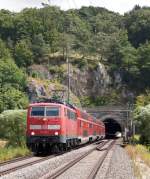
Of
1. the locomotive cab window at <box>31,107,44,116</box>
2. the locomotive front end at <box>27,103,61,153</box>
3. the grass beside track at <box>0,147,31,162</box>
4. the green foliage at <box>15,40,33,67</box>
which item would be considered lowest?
the grass beside track at <box>0,147,31,162</box>

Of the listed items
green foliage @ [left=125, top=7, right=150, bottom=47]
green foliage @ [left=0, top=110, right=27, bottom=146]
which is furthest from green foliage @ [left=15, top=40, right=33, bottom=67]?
green foliage @ [left=0, top=110, right=27, bottom=146]

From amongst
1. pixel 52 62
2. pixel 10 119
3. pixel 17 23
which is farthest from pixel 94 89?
pixel 10 119

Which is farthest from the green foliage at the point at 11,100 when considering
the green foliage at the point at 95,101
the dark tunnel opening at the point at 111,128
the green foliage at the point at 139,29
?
the green foliage at the point at 139,29

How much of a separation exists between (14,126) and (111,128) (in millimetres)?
87022

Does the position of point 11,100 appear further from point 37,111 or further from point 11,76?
point 37,111

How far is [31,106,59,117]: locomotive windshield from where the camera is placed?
114ft

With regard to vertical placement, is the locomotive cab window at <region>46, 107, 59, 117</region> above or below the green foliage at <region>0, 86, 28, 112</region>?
below

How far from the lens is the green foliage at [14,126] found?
45250mm

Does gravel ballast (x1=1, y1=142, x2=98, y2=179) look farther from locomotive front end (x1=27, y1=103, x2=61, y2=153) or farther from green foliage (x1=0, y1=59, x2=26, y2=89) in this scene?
green foliage (x1=0, y1=59, x2=26, y2=89)

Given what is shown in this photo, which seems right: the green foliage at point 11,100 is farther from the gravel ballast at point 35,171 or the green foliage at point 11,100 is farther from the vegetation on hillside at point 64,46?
the gravel ballast at point 35,171

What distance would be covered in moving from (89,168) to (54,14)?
499 ft

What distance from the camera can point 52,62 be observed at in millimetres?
138500

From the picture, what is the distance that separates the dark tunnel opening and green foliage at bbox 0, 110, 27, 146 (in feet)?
245

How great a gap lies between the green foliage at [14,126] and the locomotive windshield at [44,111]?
403 inches
